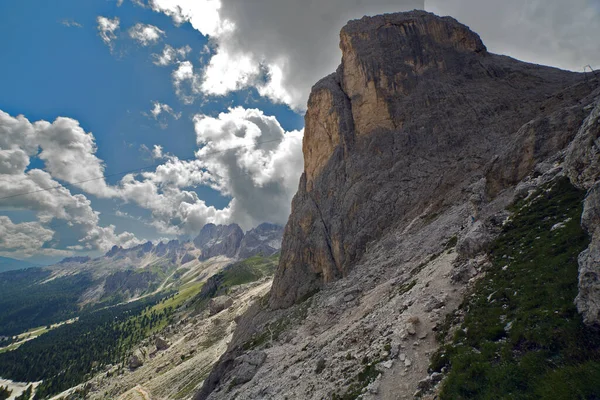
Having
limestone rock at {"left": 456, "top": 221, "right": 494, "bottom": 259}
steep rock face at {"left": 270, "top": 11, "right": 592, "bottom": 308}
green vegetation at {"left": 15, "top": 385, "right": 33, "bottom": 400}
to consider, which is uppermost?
steep rock face at {"left": 270, "top": 11, "right": 592, "bottom": 308}

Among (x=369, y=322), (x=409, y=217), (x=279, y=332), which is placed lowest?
(x=279, y=332)

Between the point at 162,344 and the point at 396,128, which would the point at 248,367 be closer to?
the point at 396,128

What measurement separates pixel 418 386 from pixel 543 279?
936 cm

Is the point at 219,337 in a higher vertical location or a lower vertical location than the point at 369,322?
lower

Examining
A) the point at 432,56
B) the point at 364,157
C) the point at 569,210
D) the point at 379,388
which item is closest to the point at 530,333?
the point at 379,388

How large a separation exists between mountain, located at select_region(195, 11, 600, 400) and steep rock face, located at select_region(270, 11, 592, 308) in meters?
0.44

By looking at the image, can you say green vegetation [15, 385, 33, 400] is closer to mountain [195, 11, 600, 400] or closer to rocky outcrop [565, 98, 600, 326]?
mountain [195, 11, 600, 400]

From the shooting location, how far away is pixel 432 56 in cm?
7931

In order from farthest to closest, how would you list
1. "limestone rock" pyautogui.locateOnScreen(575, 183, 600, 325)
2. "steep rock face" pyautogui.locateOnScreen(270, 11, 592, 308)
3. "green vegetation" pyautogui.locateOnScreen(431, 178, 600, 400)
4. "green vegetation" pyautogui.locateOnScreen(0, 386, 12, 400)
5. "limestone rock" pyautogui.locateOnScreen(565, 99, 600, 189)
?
"green vegetation" pyautogui.locateOnScreen(0, 386, 12, 400) → "steep rock face" pyautogui.locateOnScreen(270, 11, 592, 308) → "limestone rock" pyautogui.locateOnScreen(565, 99, 600, 189) → "limestone rock" pyautogui.locateOnScreen(575, 183, 600, 325) → "green vegetation" pyautogui.locateOnScreen(431, 178, 600, 400)

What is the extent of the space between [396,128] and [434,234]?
41134 mm

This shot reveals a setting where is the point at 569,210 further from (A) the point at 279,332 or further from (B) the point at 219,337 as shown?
(B) the point at 219,337

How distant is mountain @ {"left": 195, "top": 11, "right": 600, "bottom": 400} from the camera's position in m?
13.1

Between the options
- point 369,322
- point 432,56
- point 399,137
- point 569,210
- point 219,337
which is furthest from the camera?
point 219,337

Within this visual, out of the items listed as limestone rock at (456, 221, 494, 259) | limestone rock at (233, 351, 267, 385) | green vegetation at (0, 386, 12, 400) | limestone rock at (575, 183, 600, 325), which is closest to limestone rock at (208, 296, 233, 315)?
limestone rock at (233, 351, 267, 385)
